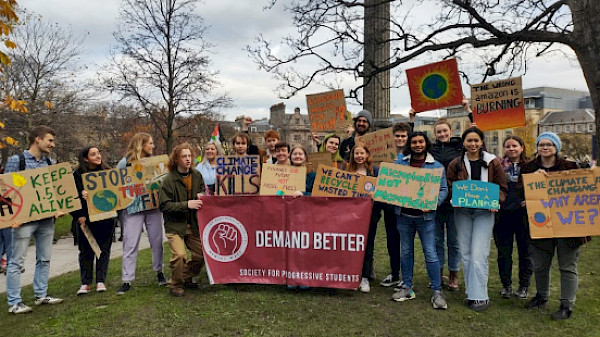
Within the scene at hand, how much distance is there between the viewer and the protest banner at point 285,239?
5.06 metres

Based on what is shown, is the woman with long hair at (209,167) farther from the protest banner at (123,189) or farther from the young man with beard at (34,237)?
the young man with beard at (34,237)

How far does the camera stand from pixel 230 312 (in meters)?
4.64

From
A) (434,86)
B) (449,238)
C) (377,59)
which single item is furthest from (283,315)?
(377,59)

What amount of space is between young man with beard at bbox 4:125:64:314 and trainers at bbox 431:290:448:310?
4540mm

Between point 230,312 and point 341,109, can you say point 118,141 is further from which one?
point 230,312

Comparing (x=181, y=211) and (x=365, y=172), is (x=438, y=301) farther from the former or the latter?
(x=181, y=211)

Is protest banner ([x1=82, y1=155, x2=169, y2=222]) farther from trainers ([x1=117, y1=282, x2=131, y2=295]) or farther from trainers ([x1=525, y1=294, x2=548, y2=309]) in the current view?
trainers ([x1=525, y1=294, x2=548, y2=309])

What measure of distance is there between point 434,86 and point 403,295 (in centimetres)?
366

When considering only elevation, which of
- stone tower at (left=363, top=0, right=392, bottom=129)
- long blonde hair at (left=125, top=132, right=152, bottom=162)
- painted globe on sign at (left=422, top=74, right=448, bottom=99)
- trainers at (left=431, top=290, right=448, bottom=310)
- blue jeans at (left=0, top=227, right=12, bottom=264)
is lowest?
trainers at (left=431, top=290, right=448, bottom=310)

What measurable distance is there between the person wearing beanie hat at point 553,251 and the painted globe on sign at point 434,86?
8.23 ft

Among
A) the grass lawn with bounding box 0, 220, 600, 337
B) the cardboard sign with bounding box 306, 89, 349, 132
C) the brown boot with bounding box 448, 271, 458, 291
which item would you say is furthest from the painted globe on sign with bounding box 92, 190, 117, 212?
the brown boot with bounding box 448, 271, 458, 291

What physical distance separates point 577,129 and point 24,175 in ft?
331

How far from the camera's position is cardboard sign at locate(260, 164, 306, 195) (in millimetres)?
5340

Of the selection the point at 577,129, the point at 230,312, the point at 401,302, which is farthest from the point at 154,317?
the point at 577,129
